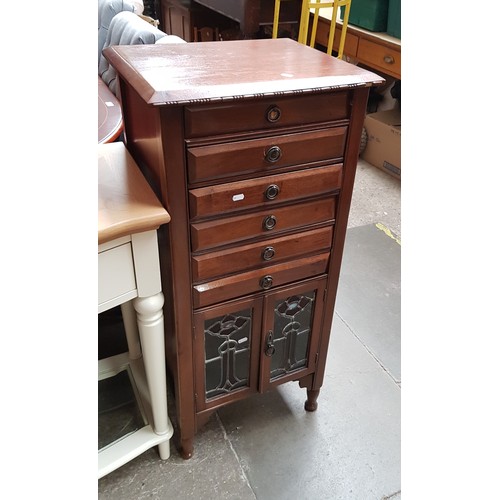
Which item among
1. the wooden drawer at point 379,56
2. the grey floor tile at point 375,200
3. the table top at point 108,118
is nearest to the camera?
the table top at point 108,118

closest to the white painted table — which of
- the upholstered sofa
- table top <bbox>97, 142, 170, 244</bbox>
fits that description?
table top <bbox>97, 142, 170, 244</bbox>

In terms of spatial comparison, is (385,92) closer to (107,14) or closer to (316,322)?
(107,14)

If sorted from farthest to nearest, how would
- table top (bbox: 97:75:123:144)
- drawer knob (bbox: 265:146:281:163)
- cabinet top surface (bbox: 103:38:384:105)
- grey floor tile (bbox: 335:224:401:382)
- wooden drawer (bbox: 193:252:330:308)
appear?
grey floor tile (bbox: 335:224:401:382)
table top (bbox: 97:75:123:144)
wooden drawer (bbox: 193:252:330:308)
drawer knob (bbox: 265:146:281:163)
cabinet top surface (bbox: 103:38:384:105)

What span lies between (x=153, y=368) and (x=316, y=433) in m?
0.54

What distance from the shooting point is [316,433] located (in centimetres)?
134

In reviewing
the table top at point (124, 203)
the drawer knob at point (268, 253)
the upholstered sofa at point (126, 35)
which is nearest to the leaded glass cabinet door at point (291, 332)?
the drawer knob at point (268, 253)

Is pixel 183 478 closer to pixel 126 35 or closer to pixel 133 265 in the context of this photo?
pixel 133 265

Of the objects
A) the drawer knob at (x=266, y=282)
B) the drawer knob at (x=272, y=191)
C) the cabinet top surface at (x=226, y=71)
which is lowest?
the drawer knob at (x=266, y=282)

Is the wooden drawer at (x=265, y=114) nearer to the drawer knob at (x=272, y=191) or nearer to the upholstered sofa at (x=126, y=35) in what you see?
the drawer knob at (x=272, y=191)

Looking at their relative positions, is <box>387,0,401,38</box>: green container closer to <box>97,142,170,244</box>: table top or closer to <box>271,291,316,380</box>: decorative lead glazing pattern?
<box>271,291,316,380</box>: decorative lead glazing pattern

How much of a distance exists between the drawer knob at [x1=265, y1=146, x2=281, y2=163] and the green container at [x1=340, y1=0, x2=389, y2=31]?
217cm

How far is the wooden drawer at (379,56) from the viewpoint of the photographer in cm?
251

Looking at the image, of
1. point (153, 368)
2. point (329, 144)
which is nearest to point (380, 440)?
point (153, 368)

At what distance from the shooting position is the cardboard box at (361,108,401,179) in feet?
8.93
